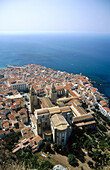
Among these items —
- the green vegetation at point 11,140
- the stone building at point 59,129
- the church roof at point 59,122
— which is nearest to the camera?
the stone building at point 59,129

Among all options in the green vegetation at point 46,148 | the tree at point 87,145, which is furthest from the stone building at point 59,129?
the tree at point 87,145

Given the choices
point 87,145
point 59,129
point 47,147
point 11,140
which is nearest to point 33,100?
point 11,140

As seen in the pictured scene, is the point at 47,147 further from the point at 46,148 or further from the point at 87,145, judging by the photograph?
the point at 87,145

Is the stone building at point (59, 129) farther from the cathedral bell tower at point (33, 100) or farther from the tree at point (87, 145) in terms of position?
the cathedral bell tower at point (33, 100)

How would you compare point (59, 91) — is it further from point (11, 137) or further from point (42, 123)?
point (11, 137)

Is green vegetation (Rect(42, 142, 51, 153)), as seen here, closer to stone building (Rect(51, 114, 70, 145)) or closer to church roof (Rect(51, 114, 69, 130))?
stone building (Rect(51, 114, 70, 145))

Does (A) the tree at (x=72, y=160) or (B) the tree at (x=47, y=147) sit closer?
(A) the tree at (x=72, y=160)

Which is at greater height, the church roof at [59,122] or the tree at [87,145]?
the church roof at [59,122]

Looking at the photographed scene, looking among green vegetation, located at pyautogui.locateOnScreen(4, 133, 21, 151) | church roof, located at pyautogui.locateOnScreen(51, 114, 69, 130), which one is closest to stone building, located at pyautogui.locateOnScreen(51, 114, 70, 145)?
church roof, located at pyautogui.locateOnScreen(51, 114, 69, 130)

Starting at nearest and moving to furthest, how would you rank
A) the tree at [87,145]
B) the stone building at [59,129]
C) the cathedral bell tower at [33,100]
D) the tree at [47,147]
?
1. the stone building at [59,129]
2. the tree at [47,147]
3. the tree at [87,145]
4. the cathedral bell tower at [33,100]

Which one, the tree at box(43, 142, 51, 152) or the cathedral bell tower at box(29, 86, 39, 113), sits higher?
the cathedral bell tower at box(29, 86, 39, 113)

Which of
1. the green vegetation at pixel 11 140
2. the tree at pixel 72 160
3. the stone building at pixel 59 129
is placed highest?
the stone building at pixel 59 129
